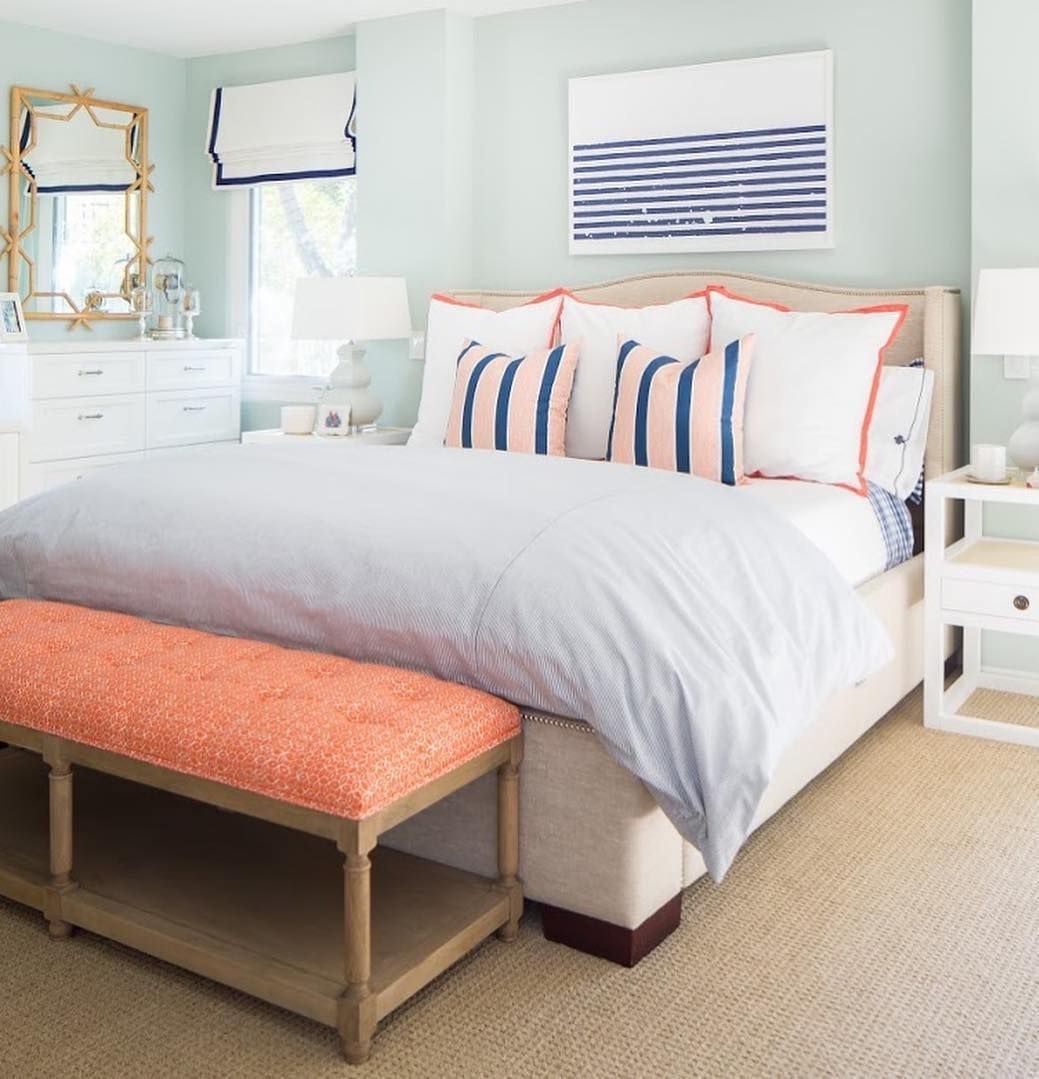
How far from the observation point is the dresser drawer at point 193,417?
5395 millimetres

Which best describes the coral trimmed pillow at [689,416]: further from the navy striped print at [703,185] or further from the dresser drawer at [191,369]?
the dresser drawer at [191,369]

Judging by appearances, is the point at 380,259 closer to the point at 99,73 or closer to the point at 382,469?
the point at 99,73

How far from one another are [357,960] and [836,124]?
10.7 feet

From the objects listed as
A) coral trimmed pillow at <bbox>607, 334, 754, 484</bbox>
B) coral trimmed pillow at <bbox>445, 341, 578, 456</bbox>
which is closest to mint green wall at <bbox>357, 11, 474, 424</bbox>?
coral trimmed pillow at <bbox>445, 341, 578, 456</bbox>

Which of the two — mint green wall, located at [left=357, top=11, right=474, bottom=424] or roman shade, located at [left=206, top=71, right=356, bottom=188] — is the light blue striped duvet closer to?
mint green wall, located at [left=357, top=11, right=474, bottom=424]

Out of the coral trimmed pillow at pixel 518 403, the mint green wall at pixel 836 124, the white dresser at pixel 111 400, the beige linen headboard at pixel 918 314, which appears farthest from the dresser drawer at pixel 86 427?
the beige linen headboard at pixel 918 314

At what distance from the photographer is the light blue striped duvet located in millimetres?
2070

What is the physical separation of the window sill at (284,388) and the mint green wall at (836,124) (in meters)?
1.09

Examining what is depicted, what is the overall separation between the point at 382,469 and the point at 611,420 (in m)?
1.07

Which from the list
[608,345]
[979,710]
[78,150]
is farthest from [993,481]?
[78,150]

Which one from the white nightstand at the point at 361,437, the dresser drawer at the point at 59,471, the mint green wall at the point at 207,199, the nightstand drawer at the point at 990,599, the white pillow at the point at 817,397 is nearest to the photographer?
the nightstand drawer at the point at 990,599

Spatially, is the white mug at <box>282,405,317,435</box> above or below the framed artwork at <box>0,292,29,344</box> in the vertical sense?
below

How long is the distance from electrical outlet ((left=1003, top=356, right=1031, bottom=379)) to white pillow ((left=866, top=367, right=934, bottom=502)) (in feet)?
0.68

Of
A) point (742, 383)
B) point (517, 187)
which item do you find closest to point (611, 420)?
point (742, 383)
